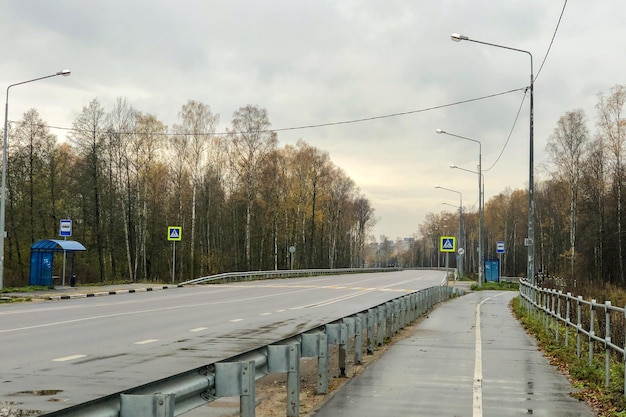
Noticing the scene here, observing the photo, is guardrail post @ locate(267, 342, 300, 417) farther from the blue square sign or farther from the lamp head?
the blue square sign

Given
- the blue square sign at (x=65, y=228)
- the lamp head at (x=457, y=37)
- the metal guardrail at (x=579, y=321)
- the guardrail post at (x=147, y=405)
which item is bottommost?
the metal guardrail at (x=579, y=321)

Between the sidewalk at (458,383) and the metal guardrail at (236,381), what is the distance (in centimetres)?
59

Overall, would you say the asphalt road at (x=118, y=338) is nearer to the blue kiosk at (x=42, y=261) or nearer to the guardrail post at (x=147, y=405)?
the guardrail post at (x=147, y=405)

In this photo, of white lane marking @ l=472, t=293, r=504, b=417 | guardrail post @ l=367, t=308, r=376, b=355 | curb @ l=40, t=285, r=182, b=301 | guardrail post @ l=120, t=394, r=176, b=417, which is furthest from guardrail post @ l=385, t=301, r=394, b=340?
curb @ l=40, t=285, r=182, b=301

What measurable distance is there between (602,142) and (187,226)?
4243 centimetres

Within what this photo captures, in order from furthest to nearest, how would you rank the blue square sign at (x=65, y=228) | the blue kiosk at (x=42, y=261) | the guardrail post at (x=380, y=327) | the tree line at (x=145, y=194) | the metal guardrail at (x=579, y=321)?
the tree line at (x=145, y=194) → the blue square sign at (x=65, y=228) → the blue kiosk at (x=42, y=261) → the guardrail post at (x=380, y=327) → the metal guardrail at (x=579, y=321)

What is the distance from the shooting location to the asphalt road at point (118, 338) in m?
9.34

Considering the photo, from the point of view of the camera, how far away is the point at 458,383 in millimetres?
9938

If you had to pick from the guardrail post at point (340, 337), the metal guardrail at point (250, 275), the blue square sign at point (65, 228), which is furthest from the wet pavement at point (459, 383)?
the metal guardrail at point (250, 275)

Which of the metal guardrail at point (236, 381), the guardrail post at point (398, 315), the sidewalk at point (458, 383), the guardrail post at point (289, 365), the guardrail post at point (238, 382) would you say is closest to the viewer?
the metal guardrail at point (236, 381)

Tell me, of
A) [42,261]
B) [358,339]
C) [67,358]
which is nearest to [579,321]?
[358,339]

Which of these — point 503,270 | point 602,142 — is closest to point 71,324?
point 602,142

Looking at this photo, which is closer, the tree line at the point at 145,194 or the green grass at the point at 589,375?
the green grass at the point at 589,375

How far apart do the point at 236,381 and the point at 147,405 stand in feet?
5.29
